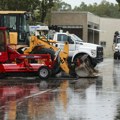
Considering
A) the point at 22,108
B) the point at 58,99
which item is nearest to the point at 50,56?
the point at 58,99

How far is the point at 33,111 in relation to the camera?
1230cm

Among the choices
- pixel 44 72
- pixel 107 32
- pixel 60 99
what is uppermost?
pixel 107 32

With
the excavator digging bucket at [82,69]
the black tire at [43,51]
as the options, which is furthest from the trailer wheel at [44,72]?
the excavator digging bucket at [82,69]

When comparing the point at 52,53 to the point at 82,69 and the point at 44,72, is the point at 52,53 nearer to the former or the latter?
the point at 44,72

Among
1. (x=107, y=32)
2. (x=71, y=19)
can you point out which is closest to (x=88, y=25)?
(x=71, y=19)

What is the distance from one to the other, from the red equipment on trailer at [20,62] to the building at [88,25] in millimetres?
32373

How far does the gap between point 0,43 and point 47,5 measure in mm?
25936

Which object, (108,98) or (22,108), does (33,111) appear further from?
(108,98)

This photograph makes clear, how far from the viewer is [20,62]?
22297 millimetres

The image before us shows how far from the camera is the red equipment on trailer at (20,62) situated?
22062 mm

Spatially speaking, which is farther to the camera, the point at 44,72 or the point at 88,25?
the point at 88,25

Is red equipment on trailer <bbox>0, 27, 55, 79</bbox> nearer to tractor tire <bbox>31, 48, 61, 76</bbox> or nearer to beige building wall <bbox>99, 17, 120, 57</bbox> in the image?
tractor tire <bbox>31, 48, 61, 76</bbox>

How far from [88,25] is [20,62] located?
36.7 meters

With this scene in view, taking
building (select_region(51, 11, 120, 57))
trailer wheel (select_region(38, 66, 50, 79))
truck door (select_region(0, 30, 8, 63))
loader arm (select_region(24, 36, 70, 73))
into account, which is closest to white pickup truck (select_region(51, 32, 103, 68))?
loader arm (select_region(24, 36, 70, 73))
